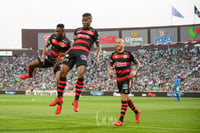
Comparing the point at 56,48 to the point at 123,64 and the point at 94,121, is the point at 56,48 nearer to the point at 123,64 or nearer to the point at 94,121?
the point at 123,64

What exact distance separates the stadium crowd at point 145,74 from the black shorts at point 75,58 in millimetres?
38697

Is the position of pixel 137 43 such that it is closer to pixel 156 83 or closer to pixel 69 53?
pixel 156 83

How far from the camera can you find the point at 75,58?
511 inches

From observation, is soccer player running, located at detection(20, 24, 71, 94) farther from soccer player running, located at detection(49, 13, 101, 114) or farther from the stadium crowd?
the stadium crowd

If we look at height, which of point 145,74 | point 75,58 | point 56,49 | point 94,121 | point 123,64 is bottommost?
point 94,121

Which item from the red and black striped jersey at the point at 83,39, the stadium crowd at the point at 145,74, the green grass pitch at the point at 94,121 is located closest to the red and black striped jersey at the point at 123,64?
the red and black striped jersey at the point at 83,39

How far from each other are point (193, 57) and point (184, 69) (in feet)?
11.8

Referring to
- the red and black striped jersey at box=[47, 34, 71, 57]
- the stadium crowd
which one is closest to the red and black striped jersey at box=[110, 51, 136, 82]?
the red and black striped jersey at box=[47, 34, 71, 57]

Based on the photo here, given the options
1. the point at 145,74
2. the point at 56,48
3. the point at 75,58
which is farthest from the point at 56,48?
the point at 145,74

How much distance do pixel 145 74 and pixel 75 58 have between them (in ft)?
153

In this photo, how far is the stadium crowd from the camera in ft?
177

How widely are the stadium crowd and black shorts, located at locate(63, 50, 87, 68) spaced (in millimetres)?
38697

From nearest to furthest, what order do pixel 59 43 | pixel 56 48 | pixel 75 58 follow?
1. pixel 75 58
2. pixel 59 43
3. pixel 56 48

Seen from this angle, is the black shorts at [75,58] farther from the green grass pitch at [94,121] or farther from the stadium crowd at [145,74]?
the stadium crowd at [145,74]
